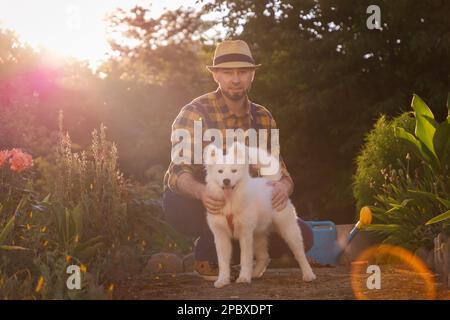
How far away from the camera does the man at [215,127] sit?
5.68 meters

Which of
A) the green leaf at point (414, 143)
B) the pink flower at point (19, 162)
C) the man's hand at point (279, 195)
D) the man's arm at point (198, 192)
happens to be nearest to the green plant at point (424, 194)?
the green leaf at point (414, 143)

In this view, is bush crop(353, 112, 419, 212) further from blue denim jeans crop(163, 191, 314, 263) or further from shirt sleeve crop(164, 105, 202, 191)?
shirt sleeve crop(164, 105, 202, 191)

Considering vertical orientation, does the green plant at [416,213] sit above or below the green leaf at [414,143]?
below

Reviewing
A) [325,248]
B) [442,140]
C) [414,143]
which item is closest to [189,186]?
[414,143]

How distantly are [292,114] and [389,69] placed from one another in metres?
2.08

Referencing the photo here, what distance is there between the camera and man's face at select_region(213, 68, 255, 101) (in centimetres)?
584

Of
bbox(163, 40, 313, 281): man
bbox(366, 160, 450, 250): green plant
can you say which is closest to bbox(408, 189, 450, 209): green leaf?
bbox(366, 160, 450, 250): green plant

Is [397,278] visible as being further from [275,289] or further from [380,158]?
[380,158]

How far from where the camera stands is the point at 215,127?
20.1 ft

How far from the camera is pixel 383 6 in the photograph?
12227mm

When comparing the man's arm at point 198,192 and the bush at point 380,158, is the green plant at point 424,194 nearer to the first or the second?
the bush at point 380,158

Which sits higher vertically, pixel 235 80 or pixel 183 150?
pixel 235 80

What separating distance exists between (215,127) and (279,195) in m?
1.01
